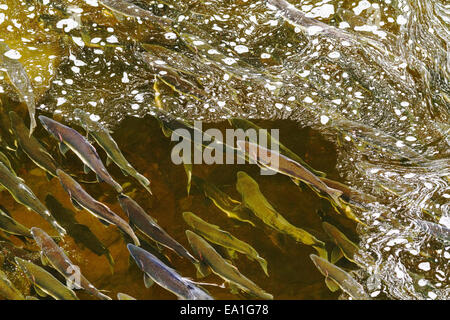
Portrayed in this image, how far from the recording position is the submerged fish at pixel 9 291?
1111 mm

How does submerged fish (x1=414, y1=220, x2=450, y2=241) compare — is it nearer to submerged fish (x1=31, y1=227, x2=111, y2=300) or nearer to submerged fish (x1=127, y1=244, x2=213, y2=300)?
submerged fish (x1=127, y1=244, x2=213, y2=300)

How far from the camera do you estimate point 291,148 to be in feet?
3.43

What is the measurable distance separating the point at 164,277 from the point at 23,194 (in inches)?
16.3

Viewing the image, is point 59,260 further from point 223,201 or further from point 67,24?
point 67,24

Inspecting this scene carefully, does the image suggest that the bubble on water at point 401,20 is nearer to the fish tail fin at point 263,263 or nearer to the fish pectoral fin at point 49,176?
the fish tail fin at point 263,263

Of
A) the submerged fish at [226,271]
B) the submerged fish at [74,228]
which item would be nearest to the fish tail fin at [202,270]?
the submerged fish at [226,271]

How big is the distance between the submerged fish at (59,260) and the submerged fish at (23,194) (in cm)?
4

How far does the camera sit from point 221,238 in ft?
3.40

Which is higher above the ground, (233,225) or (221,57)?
(221,57)

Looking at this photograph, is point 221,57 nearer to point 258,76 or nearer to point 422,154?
point 258,76

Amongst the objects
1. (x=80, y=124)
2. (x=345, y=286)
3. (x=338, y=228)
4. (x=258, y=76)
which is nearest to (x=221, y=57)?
(x=258, y=76)

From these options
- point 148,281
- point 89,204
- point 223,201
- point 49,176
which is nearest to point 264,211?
point 223,201

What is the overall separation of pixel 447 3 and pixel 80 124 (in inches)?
38.8
